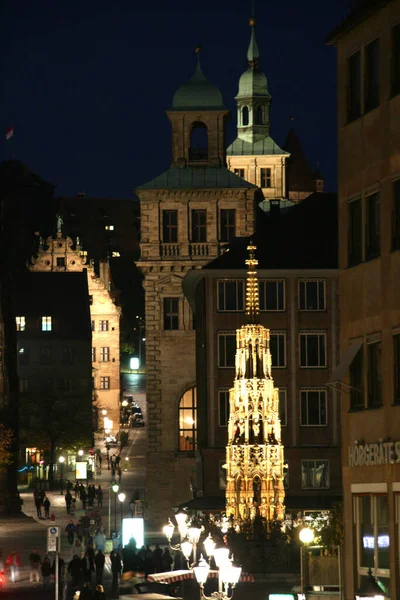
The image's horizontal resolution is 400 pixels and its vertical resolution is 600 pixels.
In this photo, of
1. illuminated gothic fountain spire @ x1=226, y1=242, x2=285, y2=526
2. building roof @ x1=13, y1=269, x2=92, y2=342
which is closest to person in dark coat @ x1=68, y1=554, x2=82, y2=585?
illuminated gothic fountain spire @ x1=226, y1=242, x2=285, y2=526

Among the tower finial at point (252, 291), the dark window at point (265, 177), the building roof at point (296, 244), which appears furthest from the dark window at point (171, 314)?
the tower finial at point (252, 291)

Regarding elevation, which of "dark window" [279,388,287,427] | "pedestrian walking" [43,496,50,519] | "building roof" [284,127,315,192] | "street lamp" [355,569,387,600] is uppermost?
"building roof" [284,127,315,192]

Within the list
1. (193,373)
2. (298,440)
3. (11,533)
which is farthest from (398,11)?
(193,373)

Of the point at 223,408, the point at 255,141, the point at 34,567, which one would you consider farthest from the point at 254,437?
the point at 255,141

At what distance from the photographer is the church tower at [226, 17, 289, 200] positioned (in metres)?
146

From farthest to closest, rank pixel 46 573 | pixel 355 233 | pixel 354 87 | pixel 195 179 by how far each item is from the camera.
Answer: pixel 195 179, pixel 46 573, pixel 354 87, pixel 355 233

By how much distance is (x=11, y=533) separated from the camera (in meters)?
82.7

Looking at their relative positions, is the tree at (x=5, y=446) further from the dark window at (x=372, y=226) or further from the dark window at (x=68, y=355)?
the dark window at (x=68, y=355)

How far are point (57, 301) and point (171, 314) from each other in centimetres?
5819

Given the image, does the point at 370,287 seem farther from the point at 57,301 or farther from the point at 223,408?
the point at 57,301

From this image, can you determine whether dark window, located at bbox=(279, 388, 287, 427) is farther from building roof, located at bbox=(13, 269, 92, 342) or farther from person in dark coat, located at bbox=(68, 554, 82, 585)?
building roof, located at bbox=(13, 269, 92, 342)

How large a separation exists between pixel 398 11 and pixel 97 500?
7719cm

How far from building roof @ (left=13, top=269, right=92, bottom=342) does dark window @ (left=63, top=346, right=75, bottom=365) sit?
0.88 metres

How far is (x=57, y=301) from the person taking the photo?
162750 mm
